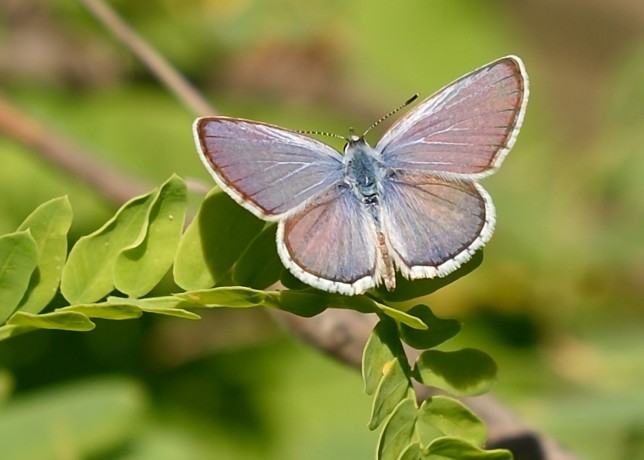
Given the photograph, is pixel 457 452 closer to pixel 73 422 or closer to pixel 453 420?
pixel 453 420

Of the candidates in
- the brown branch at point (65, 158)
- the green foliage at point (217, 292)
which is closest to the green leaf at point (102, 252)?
the green foliage at point (217, 292)

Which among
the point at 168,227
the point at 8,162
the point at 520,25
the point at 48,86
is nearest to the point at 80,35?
the point at 48,86

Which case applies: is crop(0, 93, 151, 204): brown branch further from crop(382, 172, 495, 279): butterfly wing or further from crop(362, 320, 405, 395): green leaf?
crop(362, 320, 405, 395): green leaf

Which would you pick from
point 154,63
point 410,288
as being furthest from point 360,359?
point 154,63

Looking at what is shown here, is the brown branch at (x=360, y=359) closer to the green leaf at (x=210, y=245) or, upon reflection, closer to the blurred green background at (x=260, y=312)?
the green leaf at (x=210, y=245)

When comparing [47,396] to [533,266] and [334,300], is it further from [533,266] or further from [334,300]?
[533,266]

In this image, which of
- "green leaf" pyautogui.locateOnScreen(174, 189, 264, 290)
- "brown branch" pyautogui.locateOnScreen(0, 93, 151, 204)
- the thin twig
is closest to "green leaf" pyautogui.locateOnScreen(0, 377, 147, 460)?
"brown branch" pyautogui.locateOnScreen(0, 93, 151, 204)
